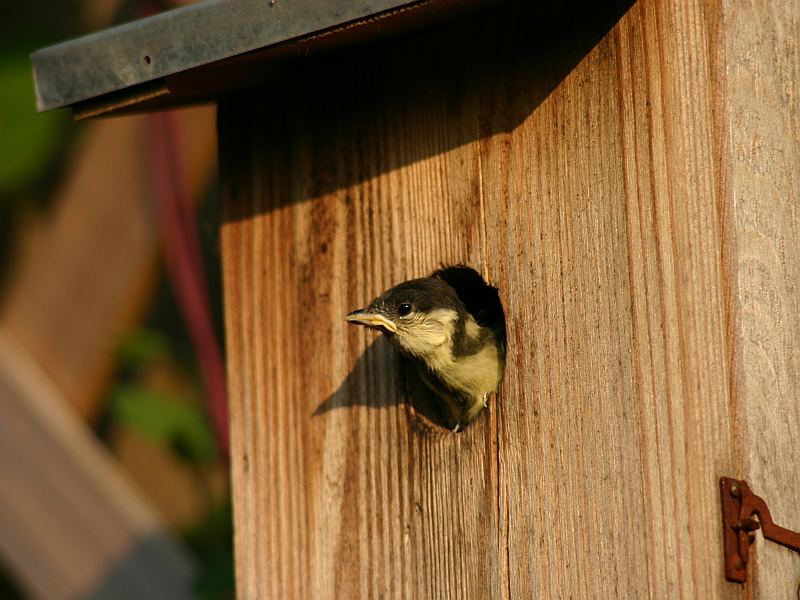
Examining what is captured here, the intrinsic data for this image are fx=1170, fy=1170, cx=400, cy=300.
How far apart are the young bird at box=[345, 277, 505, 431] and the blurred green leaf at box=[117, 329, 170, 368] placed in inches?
48.2

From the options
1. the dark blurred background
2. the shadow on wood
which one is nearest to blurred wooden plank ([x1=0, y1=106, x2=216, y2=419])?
the dark blurred background

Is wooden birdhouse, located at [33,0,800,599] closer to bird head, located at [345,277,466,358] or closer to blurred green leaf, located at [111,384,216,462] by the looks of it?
bird head, located at [345,277,466,358]

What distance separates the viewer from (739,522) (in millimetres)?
1556

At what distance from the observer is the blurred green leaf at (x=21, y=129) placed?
3.38 metres

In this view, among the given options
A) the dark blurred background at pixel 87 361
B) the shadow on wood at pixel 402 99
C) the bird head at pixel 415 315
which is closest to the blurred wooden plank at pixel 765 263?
the shadow on wood at pixel 402 99

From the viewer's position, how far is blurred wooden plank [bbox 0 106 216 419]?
3189mm

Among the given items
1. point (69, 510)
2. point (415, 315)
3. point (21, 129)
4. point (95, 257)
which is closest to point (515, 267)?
point (415, 315)

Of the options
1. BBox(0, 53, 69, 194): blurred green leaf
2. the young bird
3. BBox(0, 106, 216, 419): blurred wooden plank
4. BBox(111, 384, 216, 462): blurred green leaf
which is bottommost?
BBox(111, 384, 216, 462): blurred green leaf

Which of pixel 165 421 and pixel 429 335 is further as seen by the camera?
pixel 165 421

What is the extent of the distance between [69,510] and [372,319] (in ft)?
5.56

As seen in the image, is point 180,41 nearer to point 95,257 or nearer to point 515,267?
point 515,267

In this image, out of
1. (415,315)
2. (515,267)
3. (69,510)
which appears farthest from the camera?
(69,510)

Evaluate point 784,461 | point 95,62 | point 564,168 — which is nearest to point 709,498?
point 784,461

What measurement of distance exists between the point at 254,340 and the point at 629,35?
0.92m
